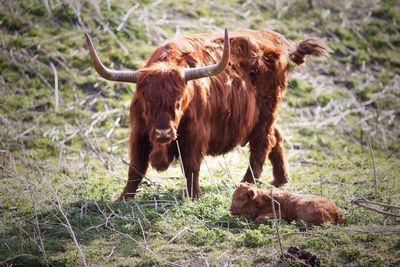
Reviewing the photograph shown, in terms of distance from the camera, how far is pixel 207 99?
7812mm

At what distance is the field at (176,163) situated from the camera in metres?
5.95

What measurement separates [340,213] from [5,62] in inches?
314

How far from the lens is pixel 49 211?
22.7 feet

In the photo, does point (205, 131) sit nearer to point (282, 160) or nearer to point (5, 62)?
point (282, 160)

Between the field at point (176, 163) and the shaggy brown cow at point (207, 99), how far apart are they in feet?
1.27

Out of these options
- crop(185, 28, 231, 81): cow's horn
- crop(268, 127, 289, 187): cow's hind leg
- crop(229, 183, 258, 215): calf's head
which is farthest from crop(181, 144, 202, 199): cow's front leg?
crop(268, 127, 289, 187): cow's hind leg

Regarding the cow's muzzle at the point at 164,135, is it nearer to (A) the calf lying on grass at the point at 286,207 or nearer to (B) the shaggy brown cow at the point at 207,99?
(B) the shaggy brown cow at the point at 207,99

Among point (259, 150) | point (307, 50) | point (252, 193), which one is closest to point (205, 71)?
point (252, 193)

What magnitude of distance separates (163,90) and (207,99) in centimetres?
81

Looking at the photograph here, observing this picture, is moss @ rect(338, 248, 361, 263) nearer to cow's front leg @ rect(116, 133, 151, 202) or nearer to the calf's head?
the calf's head

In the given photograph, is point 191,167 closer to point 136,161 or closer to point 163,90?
point 136,161

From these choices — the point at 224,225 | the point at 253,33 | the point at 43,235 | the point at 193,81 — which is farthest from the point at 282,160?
the point at 43,235

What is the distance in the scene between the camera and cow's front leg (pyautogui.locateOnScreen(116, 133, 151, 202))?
7570mm

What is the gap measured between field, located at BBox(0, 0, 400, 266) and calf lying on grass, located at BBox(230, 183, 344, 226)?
0.11 metres
